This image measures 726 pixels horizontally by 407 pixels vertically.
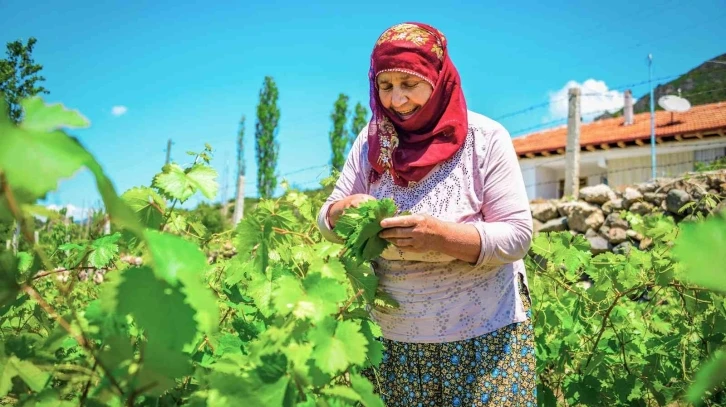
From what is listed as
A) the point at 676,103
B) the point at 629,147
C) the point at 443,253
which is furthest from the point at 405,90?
the point at 629,147

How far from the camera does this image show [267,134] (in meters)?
32.6

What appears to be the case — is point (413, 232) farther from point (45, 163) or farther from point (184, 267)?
point (45, 163)

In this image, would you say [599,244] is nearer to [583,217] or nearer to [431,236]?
[583,217]

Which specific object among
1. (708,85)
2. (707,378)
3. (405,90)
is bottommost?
(707,378)

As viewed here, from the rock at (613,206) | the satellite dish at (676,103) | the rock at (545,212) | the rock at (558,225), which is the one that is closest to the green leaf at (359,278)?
the rock at (613,206)

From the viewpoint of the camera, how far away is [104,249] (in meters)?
1.61

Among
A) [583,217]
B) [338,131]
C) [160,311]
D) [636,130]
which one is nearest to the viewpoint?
[160,311]

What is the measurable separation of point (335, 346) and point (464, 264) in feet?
2.81

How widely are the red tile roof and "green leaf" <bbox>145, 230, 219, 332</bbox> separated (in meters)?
19.6

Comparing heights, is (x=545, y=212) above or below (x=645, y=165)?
below

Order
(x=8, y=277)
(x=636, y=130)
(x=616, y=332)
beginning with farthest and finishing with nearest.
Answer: (x=636, y=130) < (x=616, y=332) < (x=8, y=277)

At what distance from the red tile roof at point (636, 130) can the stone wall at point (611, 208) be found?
34.9 ft

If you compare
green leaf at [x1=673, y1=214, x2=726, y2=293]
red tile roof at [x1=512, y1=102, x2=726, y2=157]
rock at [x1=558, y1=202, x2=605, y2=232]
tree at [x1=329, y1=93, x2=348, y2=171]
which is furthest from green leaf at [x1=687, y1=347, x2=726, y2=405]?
tree at [x1=329, y1=93, x2=348, y2=171]

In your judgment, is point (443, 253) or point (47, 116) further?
point (443, 253)
